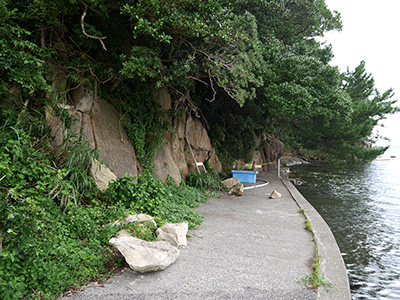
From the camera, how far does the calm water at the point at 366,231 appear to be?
14.5ft

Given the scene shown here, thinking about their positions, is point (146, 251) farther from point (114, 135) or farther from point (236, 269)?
point (114, 135)

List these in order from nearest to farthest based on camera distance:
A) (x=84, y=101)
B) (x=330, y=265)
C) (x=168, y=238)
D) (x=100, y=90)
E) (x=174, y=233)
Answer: (x=330, y=265)
(x=168, y=238)
(x=174, y=233)
(x=84, y=101)
(x=100, y=90)

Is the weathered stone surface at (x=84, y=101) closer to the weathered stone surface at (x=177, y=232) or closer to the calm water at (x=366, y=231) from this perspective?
the weathered stone surface at (x=177, y=232)

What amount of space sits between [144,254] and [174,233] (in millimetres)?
933

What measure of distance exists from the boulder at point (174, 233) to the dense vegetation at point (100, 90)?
0.44 m

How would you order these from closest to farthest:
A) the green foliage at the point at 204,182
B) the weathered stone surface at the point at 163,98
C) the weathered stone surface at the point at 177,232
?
the weathered stone surface at the point at 177,232, the weathered stone surface at the point at 163,98, the green foliage at the point at 204,182

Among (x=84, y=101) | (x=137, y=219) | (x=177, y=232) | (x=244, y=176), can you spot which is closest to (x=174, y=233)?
(x=177, y=232)

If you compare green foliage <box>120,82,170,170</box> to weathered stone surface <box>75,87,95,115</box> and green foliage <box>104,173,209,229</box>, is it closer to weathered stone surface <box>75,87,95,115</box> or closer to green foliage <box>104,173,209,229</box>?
weathered stone surface <box>75,87,95,115</box>

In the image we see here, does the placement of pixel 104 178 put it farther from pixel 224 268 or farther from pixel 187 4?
pixel 187 4

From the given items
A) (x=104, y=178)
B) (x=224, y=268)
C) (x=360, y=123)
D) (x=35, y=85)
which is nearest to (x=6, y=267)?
(x=224, y=268)

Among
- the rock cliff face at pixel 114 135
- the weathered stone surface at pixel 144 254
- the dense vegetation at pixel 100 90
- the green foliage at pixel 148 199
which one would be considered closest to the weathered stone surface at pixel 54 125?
the rock cliff face at pixel 114 135

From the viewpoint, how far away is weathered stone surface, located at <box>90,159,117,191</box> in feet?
16.3

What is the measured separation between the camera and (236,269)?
343 centimetres

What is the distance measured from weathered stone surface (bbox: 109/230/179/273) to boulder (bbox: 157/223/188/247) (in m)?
0.41
